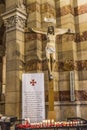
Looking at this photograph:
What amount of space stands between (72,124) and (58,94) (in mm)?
2890

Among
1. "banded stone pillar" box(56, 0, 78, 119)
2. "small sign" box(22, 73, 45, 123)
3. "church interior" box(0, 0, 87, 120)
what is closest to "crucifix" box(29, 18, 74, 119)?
"small sign" box(22, 73, 45, 123)

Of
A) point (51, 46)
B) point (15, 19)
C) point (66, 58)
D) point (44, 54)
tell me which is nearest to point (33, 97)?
point (51, 46)

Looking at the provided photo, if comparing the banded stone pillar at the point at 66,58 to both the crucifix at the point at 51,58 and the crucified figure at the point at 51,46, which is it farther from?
the crucifix at the point at 51,58

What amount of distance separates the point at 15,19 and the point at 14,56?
1408 mm

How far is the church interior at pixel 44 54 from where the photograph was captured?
9266mm

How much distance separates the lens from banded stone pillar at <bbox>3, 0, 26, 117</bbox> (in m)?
9.23

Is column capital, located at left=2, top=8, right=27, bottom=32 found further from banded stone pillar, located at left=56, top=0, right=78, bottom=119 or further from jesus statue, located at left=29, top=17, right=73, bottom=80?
banded stone pillar, located at left=56, top=0, right=78, bottom=119

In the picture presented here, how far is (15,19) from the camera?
9719 millimetres

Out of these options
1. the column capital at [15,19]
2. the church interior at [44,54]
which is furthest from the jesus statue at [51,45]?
the column capital at [15,19]

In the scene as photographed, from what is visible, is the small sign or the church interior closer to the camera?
the small sign

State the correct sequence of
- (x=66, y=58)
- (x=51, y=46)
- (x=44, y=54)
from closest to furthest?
(x=51, y=46)
(x=66, y=58)
(x=44, y=54)

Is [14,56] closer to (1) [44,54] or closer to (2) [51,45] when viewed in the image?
(1) [44,54]

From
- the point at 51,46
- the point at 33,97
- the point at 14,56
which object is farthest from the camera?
the point at 14,56

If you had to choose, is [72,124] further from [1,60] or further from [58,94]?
[1,60]
